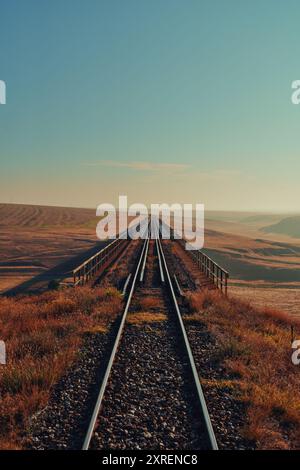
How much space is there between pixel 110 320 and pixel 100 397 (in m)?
5.36

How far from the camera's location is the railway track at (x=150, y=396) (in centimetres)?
535

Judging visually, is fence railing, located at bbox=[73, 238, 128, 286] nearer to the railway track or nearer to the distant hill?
the railway track

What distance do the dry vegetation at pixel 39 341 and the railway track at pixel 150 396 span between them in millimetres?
1027

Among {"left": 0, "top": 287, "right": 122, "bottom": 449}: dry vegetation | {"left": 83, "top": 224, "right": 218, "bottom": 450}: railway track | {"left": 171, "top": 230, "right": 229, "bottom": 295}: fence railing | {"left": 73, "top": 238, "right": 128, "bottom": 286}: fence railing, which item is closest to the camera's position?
{"left": 83, "top": 224, "right": 218, "bottom": 450}: railway track

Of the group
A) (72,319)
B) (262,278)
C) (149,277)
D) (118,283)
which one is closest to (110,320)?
(72,319)

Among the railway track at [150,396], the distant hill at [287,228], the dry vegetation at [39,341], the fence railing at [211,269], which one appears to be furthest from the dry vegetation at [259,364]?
the distant hill at [287,228]

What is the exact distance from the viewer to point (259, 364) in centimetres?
835

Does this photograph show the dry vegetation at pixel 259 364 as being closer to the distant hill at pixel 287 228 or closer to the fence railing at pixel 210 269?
the fence railing at pixel 210 269

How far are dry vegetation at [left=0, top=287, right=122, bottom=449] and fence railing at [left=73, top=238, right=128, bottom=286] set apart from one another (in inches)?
101

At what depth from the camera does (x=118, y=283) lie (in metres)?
18.0

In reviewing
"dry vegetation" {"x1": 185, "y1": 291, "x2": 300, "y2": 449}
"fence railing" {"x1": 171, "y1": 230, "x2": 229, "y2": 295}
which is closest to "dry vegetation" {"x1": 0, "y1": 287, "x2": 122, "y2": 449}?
"dry vegetation" {"x1": 185, "y1": 291, "x2": 300, "y2": 449}

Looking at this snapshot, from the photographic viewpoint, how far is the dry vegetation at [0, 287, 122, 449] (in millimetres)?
6145

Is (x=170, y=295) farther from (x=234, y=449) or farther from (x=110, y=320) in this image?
(x=234, y=449)

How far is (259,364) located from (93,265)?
58.5 feet
